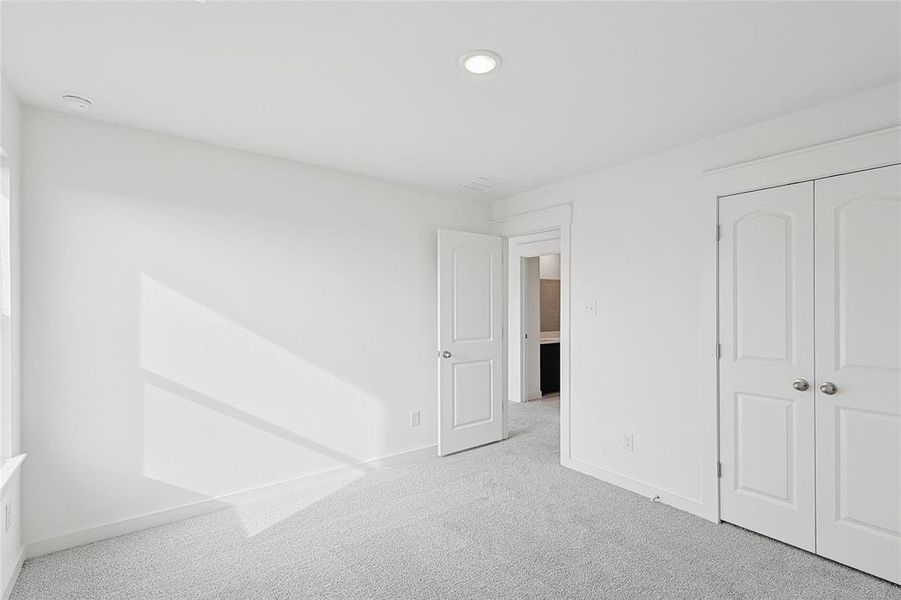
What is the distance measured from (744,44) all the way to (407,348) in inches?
120

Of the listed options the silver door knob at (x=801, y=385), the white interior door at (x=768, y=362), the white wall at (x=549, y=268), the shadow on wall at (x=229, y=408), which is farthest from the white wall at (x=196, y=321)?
the white wall at (x=549, y=268)

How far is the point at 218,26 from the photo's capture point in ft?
5.77

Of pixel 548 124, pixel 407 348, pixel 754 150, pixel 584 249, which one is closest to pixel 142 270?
pixel 407 348

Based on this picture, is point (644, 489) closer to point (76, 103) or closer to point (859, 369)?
point (859, 369)

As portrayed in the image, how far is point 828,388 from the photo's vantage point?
2.42 meters

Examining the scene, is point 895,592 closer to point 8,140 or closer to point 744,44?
point 744,44

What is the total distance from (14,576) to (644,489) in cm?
362

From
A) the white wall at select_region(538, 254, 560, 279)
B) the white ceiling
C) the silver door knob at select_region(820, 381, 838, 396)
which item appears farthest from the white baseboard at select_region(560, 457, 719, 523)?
the white wall at select_region(538, 254, 560, 279)

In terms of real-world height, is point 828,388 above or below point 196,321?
below

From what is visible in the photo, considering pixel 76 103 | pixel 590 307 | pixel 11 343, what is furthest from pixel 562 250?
pixel 11 343

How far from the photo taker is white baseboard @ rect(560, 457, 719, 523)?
296 cm

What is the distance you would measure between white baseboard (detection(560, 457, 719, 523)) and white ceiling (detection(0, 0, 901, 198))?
234 cm

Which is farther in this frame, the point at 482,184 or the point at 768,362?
the point at 482,184

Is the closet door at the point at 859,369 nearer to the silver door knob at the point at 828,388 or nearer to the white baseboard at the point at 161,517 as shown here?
the silver door knob at the point at 828,388
